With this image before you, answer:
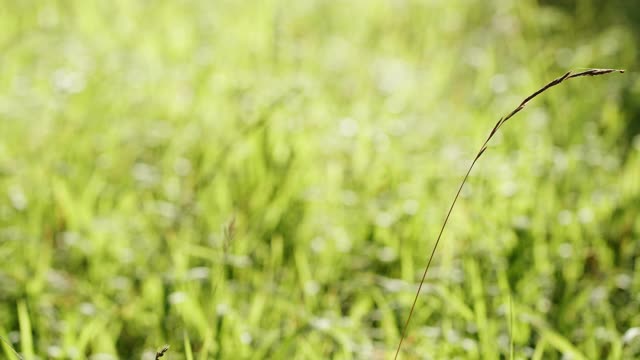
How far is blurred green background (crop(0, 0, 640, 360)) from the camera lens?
1726mm

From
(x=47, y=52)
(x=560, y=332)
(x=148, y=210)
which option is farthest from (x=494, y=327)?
(x=47, y=52)

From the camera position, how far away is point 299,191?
7.44 feet

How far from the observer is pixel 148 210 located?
2.18 metres

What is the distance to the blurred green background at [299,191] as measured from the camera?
173 centimetres

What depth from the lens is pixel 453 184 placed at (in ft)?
Answer: 7.84

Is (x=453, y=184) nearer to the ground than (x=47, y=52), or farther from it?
nearer to the ground

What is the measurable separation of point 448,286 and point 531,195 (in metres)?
0.47

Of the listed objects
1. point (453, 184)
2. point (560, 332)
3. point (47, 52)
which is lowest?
point (560, 332)

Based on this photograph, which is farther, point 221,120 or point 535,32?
point 535,32

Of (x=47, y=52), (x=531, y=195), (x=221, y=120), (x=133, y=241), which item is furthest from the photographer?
(x=47, y=52)

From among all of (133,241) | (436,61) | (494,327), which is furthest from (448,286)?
(436,61)

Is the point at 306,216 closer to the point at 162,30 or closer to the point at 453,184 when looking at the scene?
the point at 453,184

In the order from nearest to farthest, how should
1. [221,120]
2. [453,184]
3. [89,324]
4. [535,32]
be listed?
[89,324]
[453,184]
[221,120]
[535,32]

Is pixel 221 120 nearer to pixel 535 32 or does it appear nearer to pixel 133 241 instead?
pixel 133 241
